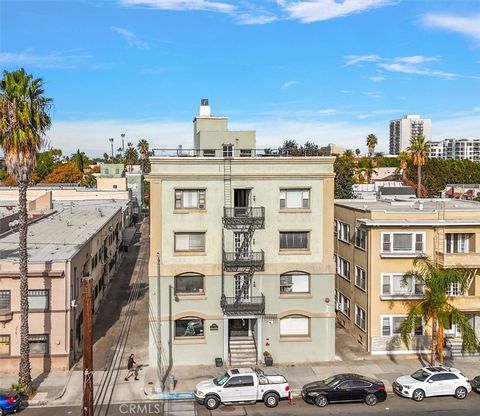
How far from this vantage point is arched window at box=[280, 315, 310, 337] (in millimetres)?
36219

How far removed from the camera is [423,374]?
30812 mm

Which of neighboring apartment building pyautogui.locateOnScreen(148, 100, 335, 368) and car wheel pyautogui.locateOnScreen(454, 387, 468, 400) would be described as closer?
car wheel pyautogui.locateOnScreen(454, 387, 468, 400)

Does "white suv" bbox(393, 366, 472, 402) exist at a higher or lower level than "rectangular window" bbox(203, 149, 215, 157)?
lower

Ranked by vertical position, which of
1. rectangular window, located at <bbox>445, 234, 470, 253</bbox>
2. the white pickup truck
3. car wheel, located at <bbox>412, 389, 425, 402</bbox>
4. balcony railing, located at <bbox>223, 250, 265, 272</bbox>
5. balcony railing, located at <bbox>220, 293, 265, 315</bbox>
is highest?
rectangular window, located at <bbox>445, 234, 470, 253</bbox>

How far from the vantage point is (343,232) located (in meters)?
43.8

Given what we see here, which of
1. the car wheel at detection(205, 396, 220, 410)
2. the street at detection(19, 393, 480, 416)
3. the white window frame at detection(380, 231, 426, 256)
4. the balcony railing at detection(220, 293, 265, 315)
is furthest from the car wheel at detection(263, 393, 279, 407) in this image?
the white window frame at detection(380, 231, 426, 256)

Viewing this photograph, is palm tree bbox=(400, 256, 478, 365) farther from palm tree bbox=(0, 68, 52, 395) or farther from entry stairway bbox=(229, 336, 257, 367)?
palm tree bbox=(0, 68, 52, 395)

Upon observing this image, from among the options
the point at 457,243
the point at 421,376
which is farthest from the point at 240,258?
the point at 457,243

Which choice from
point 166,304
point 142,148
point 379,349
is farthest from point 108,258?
point 142,148

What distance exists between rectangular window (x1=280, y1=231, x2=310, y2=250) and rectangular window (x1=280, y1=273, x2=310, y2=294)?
176 centimetres

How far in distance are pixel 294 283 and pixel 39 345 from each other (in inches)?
636

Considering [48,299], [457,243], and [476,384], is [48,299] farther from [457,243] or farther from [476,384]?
[457,243]

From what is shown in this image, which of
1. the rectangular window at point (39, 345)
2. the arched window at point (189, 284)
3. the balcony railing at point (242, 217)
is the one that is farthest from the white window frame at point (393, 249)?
the rectangular window at point (39, 345)

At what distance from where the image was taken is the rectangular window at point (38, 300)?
3338cm
